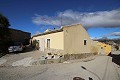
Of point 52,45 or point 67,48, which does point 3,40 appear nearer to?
point 52,45

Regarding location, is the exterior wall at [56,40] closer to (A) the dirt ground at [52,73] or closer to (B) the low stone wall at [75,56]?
(B) the low stone wall at [75,56]

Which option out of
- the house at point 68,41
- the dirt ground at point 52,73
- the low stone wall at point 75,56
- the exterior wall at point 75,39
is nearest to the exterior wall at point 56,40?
the house at point 68,41

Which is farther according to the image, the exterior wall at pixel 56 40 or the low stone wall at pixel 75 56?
the exterior wall at pixel 56 40

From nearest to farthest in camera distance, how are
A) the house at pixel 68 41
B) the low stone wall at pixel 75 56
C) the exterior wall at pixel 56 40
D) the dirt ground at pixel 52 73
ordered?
the dirt ground at pixel 52 73 → the low stone wall at pixel 75 56 → the house at pixel 68 41 → the exterior wall at pixel 56 40

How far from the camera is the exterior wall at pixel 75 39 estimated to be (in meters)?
Result: 21.4

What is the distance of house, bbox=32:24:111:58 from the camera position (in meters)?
21.2

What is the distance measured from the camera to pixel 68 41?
70.8 feet

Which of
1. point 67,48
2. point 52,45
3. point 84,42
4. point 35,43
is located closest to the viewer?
point 67,48

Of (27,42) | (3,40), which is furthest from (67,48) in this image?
(27,42)

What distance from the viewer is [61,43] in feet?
70.0

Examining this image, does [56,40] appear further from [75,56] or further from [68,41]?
[75,56]

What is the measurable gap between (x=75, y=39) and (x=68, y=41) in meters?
2.01

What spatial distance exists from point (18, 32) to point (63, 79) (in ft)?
87.9

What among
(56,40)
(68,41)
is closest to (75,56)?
(68,41)
